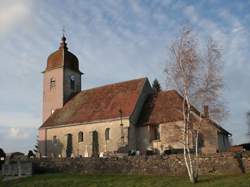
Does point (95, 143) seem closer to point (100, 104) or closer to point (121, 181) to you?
point (100, 104)

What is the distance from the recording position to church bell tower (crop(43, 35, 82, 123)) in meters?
49.5

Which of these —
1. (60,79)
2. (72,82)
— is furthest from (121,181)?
(72,82)

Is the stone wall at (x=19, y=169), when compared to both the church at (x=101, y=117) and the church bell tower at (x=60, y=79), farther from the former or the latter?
the church bell tower at (x=60, y=79)

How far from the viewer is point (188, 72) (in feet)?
79.1

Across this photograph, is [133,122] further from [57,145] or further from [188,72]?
[188,72]

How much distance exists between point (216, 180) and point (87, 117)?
2346 cm

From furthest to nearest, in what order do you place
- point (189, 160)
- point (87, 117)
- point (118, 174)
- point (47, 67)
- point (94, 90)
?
point (47, 67), point (94, 90), point (87, 117), point (118, 174), point (189, 160)

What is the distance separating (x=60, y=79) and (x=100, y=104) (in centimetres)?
876

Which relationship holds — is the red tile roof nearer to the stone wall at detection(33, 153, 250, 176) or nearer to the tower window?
the tower window

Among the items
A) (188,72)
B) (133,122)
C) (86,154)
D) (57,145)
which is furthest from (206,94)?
(57,145)

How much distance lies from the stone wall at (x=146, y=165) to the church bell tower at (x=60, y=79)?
59.1 feet

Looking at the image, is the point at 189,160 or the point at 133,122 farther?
the point at 133,122

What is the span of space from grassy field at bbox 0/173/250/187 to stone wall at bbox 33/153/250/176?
1.18 m

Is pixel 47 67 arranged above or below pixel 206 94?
above
